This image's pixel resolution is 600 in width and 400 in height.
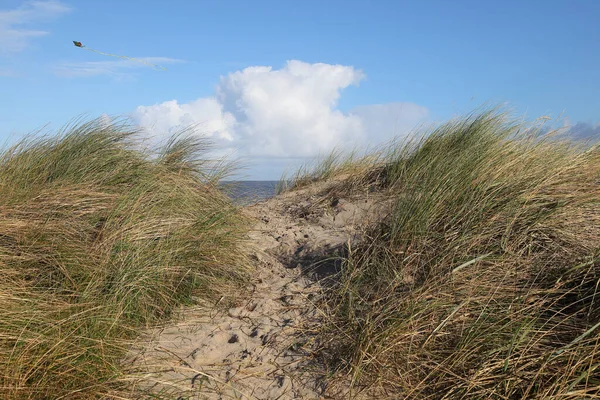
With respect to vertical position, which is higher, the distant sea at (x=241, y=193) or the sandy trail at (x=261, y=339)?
the distant sea at (x=241, y=193)

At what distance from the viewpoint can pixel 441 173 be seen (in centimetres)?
364

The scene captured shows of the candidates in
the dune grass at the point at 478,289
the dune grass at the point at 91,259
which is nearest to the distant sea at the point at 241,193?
the dune grass at the point at 91,259

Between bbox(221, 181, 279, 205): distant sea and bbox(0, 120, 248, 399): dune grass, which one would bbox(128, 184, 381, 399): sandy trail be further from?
bbox(221, 181, 279, 205): distant sea

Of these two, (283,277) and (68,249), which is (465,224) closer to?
(283,277)

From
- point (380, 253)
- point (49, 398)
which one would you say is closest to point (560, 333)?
point (380, 253)

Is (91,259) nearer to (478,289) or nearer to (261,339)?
(261,339)

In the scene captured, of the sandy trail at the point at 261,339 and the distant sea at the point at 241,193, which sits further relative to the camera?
the distant sea at the point at 241,193

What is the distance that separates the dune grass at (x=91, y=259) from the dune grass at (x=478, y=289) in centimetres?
97

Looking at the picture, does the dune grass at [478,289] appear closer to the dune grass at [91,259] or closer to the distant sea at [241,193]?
the dune grass at [91,259]

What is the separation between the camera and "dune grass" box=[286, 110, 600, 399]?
2.24m

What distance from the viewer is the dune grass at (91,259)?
7.10 ft

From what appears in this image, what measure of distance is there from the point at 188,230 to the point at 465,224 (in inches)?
72.9

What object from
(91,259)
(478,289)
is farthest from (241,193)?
(478,289)

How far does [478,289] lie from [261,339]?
124 cm
